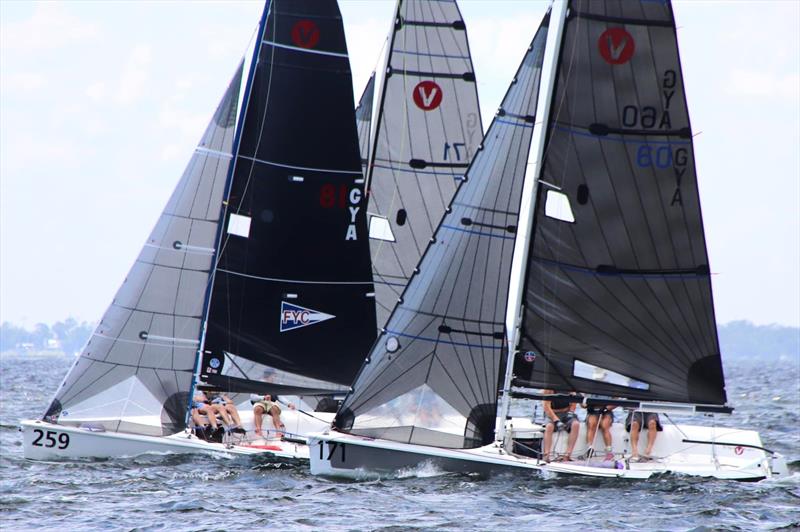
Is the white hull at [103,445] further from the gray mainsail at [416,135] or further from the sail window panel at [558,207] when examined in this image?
the sail window panel at [558,207]

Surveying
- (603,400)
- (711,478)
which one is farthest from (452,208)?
(711,478)

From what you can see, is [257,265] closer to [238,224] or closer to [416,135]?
[238,224]

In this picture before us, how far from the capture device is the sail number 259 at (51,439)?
20.9m

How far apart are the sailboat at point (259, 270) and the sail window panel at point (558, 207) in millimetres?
4628

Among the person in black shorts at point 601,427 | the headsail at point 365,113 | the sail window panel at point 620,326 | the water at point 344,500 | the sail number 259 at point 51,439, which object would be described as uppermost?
the headsail at point 365,113

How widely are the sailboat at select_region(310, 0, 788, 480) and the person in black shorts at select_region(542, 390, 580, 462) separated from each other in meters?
0.16

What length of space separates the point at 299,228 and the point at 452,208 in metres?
4.00

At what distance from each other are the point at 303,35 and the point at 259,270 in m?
4.07

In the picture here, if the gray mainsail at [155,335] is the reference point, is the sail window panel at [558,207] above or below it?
above

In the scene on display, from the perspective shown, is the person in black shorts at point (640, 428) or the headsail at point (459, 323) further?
the person in black shorts at point (640, 428)

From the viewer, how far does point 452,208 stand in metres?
19.1

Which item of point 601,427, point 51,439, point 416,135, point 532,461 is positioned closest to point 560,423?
point 601,427

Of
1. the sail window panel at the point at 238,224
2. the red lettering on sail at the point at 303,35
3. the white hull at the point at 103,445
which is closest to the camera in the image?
the white hull at the point at 103,445

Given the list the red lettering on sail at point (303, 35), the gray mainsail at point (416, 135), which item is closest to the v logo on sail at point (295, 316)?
the gray mainsail at point (416, 135)
